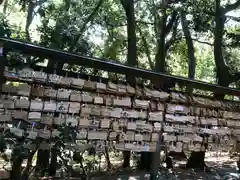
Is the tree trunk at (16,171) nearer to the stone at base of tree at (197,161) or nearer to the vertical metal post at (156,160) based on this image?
the vertical metal post at (156,160)

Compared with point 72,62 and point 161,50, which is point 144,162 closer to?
point 161,50

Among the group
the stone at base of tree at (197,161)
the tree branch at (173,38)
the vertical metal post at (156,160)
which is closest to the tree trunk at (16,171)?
the vertical metal post at (156,160)

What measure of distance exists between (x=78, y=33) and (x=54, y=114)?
15.3 feet

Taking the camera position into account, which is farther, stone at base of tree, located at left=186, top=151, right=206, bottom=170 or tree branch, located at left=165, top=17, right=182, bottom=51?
tree branch, located at left=165, top=17, right=182, bottom=51

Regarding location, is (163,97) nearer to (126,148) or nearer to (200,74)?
(126,148)

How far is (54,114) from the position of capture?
335cm

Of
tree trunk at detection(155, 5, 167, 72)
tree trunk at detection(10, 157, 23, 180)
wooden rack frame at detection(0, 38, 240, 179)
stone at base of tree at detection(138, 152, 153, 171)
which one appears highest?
tree trunk at detection(155, 5, 167, 72)

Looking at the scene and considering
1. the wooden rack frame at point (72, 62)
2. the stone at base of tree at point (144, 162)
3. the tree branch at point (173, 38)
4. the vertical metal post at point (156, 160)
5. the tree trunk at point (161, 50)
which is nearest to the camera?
the wooden rack frame at point (72, 62)

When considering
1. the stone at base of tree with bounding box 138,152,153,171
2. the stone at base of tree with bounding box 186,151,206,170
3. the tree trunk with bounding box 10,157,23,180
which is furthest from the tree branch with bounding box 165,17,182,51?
the tree trunk with bounding box 10,157,23,180

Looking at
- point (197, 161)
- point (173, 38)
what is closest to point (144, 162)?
point (197, 161)

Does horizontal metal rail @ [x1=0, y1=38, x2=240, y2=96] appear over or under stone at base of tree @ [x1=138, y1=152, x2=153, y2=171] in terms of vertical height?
over

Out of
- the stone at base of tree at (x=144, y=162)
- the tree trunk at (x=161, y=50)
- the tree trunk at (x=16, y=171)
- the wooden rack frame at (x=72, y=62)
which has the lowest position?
the stone at base of tree at (x=144, y=162)

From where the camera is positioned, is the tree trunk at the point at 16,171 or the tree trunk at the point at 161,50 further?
Result: the tree trunk at the point at 161,50

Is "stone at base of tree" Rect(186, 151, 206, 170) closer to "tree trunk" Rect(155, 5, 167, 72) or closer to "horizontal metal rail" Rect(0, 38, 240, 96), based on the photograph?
"tree trunk" Rect(155, 5, 167, 72)
